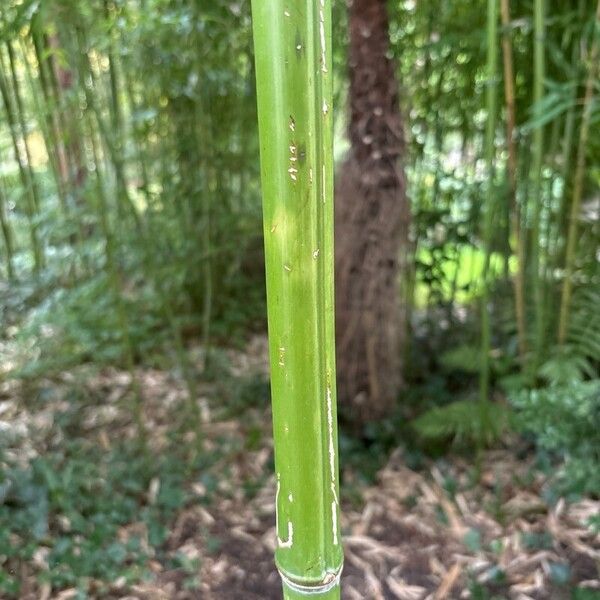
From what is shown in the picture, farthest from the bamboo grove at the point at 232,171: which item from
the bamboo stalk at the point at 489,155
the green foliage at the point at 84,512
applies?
the green foliage at the point at 84,512

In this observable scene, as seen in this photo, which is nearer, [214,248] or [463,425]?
[463,425]

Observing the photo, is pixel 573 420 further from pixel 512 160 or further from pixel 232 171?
pixel 232 171

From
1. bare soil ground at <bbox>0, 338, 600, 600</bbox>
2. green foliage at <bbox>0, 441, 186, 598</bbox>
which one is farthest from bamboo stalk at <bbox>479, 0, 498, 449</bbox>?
green foliage at <bbox>0, 441, 186, 598</bbox>

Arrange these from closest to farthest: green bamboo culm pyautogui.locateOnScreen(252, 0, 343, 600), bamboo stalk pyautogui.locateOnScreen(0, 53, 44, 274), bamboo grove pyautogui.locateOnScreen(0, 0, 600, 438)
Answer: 1. green bamboo culm pyautogui.locateOnScreen(252, 0, 343, 600)
2. bamboo grove pyautogui.locateOnScreen(0, 0, 600, 438)
3. bamboo stalk pyautogui.locateOnScreen(0, 53, 44, 274)

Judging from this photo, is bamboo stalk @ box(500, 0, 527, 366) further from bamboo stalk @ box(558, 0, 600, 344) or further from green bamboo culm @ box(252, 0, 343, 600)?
green bamboo culm @ box(252, 0, 343, 600)

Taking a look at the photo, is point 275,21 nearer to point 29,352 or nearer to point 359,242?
point 359,242

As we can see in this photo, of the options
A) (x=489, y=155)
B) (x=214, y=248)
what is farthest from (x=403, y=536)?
(x=214, y=248)
